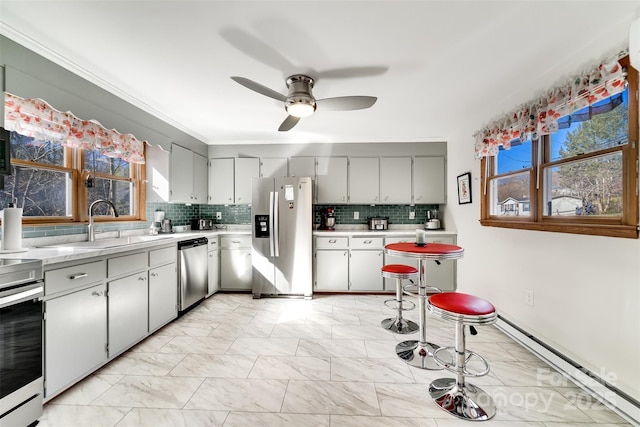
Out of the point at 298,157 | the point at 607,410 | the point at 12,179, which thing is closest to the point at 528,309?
the point at 607,410

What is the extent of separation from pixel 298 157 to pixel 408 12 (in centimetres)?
290

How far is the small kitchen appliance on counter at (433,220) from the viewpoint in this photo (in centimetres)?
408

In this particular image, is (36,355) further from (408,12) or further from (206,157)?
(206,157)

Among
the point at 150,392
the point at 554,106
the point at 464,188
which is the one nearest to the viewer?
the point at 150,392

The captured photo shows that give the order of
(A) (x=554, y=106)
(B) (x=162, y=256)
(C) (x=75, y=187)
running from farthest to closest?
(B) (x=162, y=256) < (C) (x=75, y=187) < (A) (x=554, y=106)

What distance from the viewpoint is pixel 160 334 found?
2650mm

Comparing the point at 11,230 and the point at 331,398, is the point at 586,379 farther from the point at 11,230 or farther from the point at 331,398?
the point at 11,230

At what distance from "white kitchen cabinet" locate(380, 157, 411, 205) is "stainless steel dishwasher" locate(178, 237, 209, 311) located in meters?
2.81

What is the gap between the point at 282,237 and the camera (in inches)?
149

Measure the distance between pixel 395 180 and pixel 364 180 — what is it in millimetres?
501

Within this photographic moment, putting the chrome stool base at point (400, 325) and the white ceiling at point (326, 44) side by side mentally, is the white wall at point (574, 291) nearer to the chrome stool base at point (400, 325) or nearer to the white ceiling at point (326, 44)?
the chrome stool base at point (400, 325)

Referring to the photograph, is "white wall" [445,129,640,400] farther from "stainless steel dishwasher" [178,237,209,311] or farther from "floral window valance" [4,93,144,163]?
"floral window valance" [4,93,144,163]

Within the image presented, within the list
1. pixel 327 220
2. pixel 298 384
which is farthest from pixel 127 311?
pixel 327 220

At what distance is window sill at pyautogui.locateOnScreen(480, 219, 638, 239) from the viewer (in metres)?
1.57
